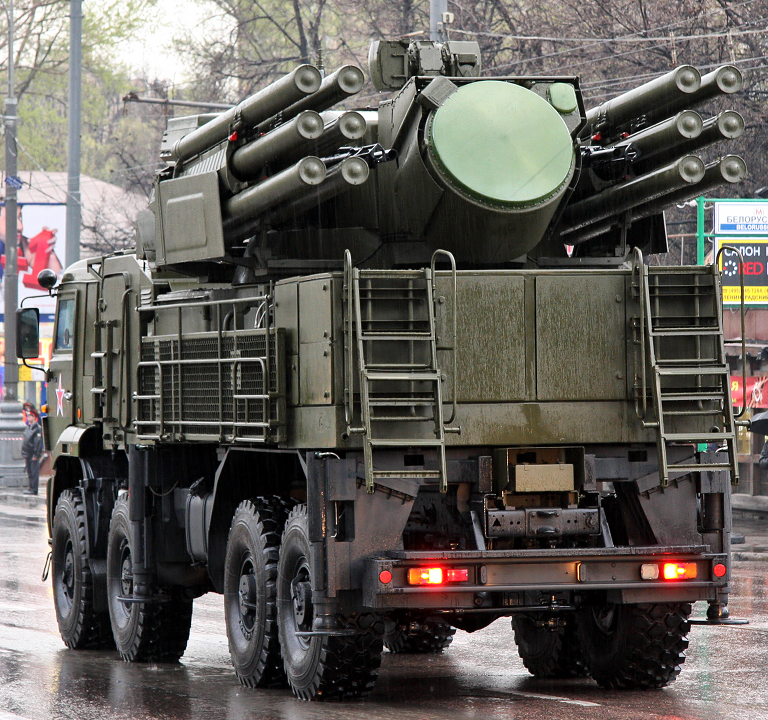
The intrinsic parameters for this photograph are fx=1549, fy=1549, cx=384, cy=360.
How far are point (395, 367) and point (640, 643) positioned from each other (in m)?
2.34

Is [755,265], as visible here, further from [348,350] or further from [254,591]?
[348,350]

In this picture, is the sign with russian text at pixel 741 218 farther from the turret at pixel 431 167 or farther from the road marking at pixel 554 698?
the road marking at pixel 554 698

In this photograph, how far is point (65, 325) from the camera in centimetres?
1285

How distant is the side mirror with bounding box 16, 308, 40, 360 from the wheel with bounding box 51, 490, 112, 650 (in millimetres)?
1181

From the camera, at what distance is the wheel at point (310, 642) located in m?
8.51

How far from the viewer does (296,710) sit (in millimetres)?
8445

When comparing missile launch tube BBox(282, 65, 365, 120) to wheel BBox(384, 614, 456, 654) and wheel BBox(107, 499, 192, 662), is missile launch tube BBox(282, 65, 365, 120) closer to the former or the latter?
wheel BBox(107, 499, 192, 662)

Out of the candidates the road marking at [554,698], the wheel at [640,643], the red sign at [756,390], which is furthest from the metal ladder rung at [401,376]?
the red sign at [756,390]

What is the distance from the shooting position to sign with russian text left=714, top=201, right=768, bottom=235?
84.0 feet

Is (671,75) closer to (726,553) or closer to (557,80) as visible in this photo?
(557,80)

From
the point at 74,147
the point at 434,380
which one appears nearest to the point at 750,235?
the point at 74,147

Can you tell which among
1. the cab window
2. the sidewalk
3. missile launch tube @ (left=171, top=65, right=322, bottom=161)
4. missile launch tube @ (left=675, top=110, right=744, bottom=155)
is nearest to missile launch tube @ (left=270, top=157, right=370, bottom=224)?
missile launch tube @ (left=171, top=65, right=322, bottom=161)

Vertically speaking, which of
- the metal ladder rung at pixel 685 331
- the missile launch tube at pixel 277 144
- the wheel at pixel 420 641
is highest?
the missile launch tube at pixel 277 144

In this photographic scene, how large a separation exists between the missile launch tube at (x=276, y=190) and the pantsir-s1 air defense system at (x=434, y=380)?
0.02m
